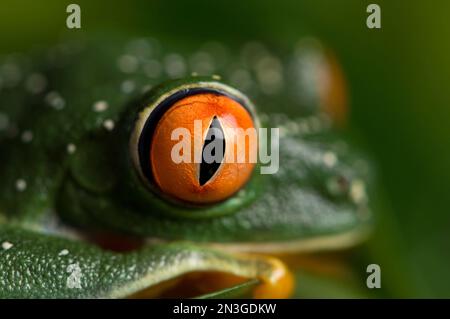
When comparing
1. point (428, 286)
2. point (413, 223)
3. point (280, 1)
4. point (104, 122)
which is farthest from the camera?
point (280, 1)

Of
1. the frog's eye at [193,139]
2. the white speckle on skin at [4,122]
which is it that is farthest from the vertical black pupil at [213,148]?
the white speckle on skin at [4,122]

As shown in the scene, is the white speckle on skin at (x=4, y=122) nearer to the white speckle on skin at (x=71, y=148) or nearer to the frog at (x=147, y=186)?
the frog at (x=147, y=186)

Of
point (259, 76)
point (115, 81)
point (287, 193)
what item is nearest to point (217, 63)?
point (259, 76)

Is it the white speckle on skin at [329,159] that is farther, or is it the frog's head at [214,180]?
the white speckle on skin at [329,159]

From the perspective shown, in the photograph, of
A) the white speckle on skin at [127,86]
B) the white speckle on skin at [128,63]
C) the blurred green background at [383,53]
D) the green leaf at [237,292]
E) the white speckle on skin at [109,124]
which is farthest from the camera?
the blurred green background at [383,53]

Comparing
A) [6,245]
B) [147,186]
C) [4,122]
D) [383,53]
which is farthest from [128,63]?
[383,53]

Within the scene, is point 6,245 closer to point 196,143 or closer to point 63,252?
point 63,252
